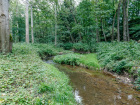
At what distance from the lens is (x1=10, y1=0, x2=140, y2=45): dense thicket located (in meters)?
15.4

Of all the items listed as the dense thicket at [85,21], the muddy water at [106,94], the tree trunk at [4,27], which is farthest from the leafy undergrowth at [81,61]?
the tree trunk at [4,27]

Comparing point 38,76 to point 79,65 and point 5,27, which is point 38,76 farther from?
point 79,65

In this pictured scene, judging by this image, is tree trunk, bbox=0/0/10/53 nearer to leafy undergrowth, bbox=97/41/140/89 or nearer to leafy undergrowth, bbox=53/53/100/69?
leafy undergrowth, bbox=53/53/100/69

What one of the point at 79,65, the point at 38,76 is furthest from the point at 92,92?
the point at 79,65

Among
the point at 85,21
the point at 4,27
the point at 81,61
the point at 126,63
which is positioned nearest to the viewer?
the point at 4,27

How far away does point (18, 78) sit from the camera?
3906 millimetres

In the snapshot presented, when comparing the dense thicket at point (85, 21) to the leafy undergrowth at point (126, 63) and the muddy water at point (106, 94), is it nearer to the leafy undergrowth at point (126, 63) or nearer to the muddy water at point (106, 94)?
the leafy undergrowth at point (126, 63)

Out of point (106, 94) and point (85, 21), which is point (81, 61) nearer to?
point (106, 94)

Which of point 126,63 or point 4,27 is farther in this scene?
point 126,63

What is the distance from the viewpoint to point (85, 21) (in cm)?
1598

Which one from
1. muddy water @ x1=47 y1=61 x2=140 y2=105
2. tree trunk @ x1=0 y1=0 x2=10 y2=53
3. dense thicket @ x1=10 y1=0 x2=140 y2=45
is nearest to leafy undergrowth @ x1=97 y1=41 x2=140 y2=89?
muddy water @ x1=47 y1=61 x2=140 y2=105

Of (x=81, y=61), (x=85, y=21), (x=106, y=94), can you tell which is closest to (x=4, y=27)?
(x=106, y=94)

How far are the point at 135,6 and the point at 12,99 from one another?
26362 millimetres

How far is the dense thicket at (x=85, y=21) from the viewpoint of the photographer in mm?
15438
